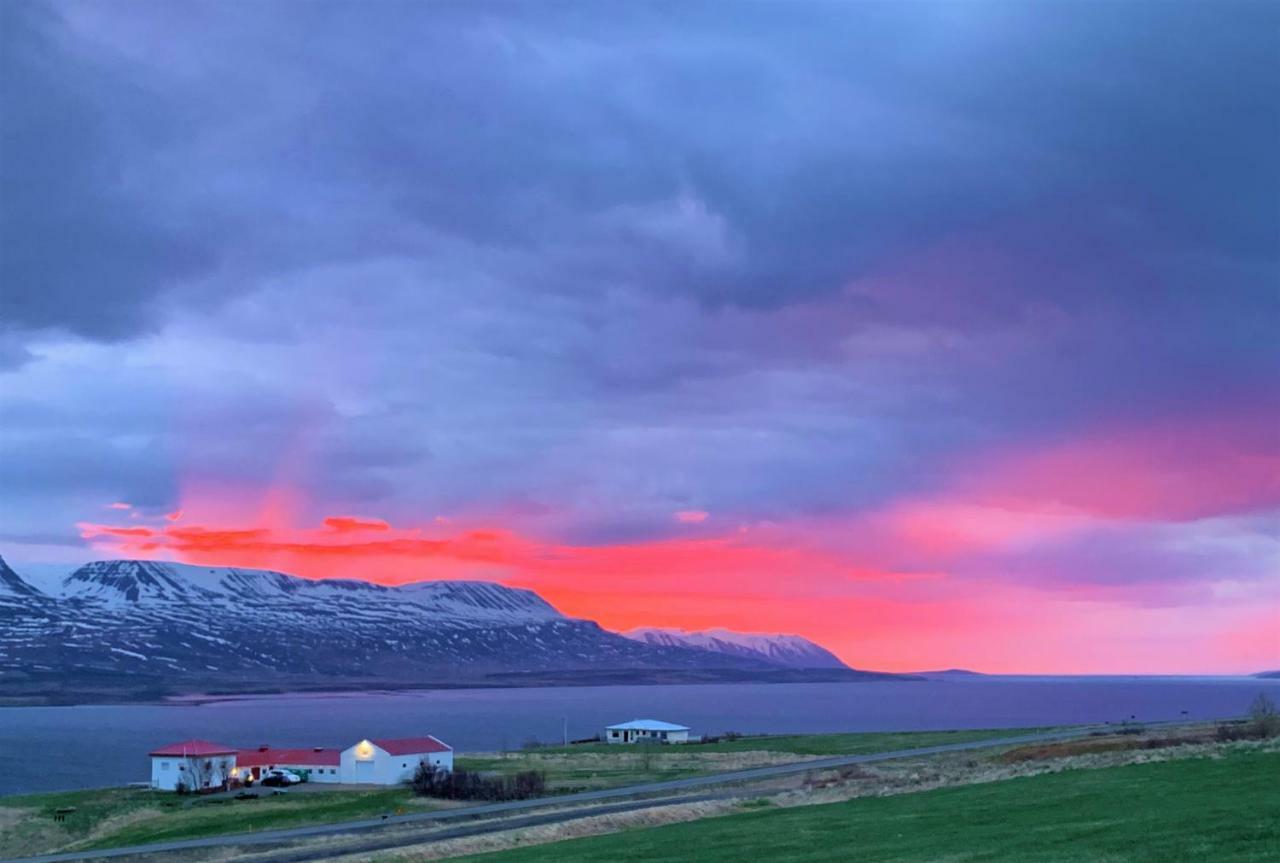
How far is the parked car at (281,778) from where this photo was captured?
271ft

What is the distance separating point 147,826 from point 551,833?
1161 inches

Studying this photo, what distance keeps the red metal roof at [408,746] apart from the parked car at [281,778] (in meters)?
5.90

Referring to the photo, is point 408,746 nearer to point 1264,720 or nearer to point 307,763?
point 307,763

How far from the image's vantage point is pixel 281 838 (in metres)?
51.0

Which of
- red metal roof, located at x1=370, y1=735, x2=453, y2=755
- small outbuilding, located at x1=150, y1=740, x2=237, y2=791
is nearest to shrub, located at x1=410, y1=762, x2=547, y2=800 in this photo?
red metal roof, located at x1=370, y1=735, x2=453, y2=755

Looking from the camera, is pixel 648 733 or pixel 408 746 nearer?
pixel 408 746

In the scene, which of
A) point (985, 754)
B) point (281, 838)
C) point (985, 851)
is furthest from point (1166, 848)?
point (985, 754)

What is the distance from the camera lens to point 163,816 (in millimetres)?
67250

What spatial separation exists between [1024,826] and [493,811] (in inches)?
1301

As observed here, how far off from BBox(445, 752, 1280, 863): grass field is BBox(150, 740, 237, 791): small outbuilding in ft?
175

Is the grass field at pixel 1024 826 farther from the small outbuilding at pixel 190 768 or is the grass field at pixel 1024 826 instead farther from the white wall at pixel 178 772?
the white wall at pixel 178 772

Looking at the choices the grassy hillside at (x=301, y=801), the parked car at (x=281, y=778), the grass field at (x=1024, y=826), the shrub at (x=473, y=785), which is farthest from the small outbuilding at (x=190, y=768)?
the grass field at (x=1024, y=826)

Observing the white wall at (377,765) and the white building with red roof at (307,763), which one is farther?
the white building with red roof at (307,763)

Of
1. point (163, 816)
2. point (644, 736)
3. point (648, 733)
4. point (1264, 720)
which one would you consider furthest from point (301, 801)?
point (648, 733)
